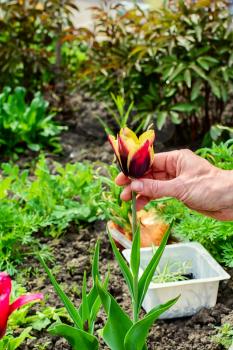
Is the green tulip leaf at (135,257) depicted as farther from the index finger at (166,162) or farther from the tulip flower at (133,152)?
the index finger at (166,162)

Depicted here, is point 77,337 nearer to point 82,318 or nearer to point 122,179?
point 82,318

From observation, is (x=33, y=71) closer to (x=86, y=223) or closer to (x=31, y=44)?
(x=31, y=44)

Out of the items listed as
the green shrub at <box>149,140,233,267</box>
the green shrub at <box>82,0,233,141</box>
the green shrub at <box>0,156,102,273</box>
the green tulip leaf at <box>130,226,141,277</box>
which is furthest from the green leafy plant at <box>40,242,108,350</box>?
the green shrub at <box>82,0,233,141</box>

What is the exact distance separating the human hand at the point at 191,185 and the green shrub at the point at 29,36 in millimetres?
2867

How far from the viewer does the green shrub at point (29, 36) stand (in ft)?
16.8

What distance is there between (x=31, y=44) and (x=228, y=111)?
152 centimetres

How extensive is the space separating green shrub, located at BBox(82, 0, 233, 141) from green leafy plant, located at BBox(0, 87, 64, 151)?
378 millimetres

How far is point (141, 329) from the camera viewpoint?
6.97 ft

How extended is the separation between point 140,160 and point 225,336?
95 centimetres

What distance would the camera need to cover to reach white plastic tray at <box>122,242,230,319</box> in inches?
109

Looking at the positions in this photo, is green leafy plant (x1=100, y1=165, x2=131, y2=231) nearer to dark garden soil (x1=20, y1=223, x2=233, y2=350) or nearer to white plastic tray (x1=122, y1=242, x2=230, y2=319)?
dark garden soil (x1=20, y1=223, x2=233, y2=350)

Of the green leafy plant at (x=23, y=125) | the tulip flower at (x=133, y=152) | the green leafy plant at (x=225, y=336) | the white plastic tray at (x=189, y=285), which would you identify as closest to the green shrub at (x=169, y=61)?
the green leafy plant at (x=23, y=125)

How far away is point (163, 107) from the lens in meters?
4.58

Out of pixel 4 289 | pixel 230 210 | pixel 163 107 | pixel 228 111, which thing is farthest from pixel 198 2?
pixel 4 289
